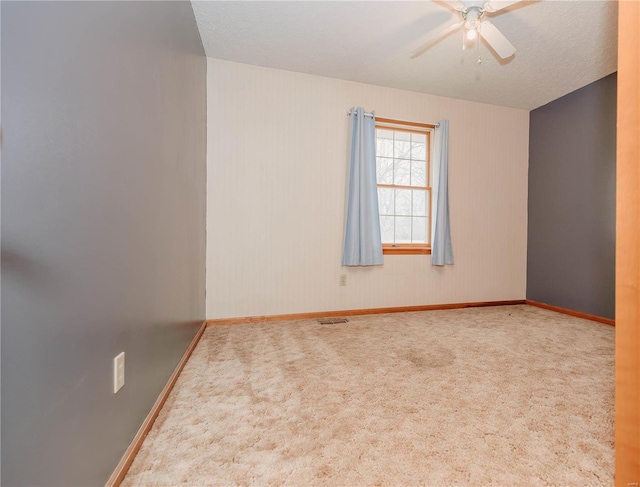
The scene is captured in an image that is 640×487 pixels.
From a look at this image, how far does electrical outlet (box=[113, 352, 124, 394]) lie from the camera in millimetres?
981

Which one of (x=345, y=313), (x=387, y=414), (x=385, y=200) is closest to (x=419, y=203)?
(x=385, y=200)

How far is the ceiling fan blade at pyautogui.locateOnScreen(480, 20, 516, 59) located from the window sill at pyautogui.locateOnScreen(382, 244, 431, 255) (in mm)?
1995

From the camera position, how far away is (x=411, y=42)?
8.55 ft

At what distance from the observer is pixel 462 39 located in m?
2.54

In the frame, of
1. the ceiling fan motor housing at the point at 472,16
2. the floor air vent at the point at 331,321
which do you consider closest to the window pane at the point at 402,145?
the ceiling fan motor housing at the point at 472,16

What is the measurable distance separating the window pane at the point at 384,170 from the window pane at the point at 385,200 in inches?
4.2

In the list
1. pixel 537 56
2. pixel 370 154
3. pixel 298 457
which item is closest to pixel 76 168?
pixel 298 457

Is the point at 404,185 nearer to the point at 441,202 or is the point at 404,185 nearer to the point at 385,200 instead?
the point at 385,200

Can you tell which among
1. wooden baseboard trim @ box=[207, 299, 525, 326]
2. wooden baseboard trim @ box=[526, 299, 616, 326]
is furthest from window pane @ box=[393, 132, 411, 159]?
wooden baseboard trim @ box=[526, 299, 616, 326]

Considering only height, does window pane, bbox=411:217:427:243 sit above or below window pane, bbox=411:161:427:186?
below

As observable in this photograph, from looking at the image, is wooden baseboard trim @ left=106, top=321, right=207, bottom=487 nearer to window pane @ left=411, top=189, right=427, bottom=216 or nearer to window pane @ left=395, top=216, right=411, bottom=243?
window pane @ left=395, top=216, right=411, bottom=243

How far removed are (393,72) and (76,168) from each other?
3137 mm

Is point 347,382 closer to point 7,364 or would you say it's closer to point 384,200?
point 7,364

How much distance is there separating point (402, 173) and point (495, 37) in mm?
1622
